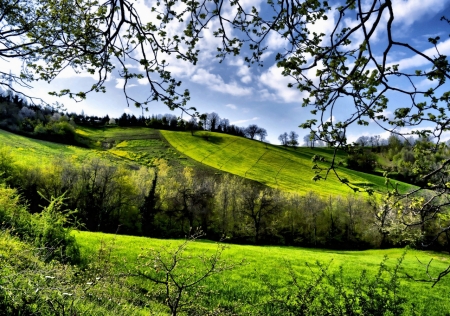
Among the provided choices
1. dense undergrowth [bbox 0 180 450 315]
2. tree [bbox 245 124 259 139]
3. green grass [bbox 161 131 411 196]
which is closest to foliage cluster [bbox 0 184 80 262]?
dense undergrowth [bbox 0 180 450 315]

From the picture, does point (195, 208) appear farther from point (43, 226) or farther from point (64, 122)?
point (43, 226)

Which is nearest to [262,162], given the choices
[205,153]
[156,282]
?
[205,153]

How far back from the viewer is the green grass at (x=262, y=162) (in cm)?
7712

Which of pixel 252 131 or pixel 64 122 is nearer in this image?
pixel 64 122

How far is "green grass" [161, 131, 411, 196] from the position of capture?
253ft

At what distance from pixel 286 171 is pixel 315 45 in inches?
3325

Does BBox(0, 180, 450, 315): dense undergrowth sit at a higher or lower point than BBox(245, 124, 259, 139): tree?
lower

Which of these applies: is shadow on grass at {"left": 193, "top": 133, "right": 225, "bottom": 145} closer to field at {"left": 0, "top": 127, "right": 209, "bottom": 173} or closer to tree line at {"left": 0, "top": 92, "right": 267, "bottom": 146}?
tree line at {"left": 0, "top": 92, "right": 267, "bottom": 146}

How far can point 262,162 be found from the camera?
91.4 meters

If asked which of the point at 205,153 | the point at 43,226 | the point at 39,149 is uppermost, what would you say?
the point at 205,153

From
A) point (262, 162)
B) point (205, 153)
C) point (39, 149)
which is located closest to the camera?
point (39, 149)

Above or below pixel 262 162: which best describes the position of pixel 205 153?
below

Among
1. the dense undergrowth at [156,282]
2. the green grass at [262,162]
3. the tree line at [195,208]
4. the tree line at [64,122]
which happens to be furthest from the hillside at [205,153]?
the dense undergrowth at [156,282]

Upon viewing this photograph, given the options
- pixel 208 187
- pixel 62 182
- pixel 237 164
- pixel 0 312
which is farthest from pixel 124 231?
pixel 0 312
